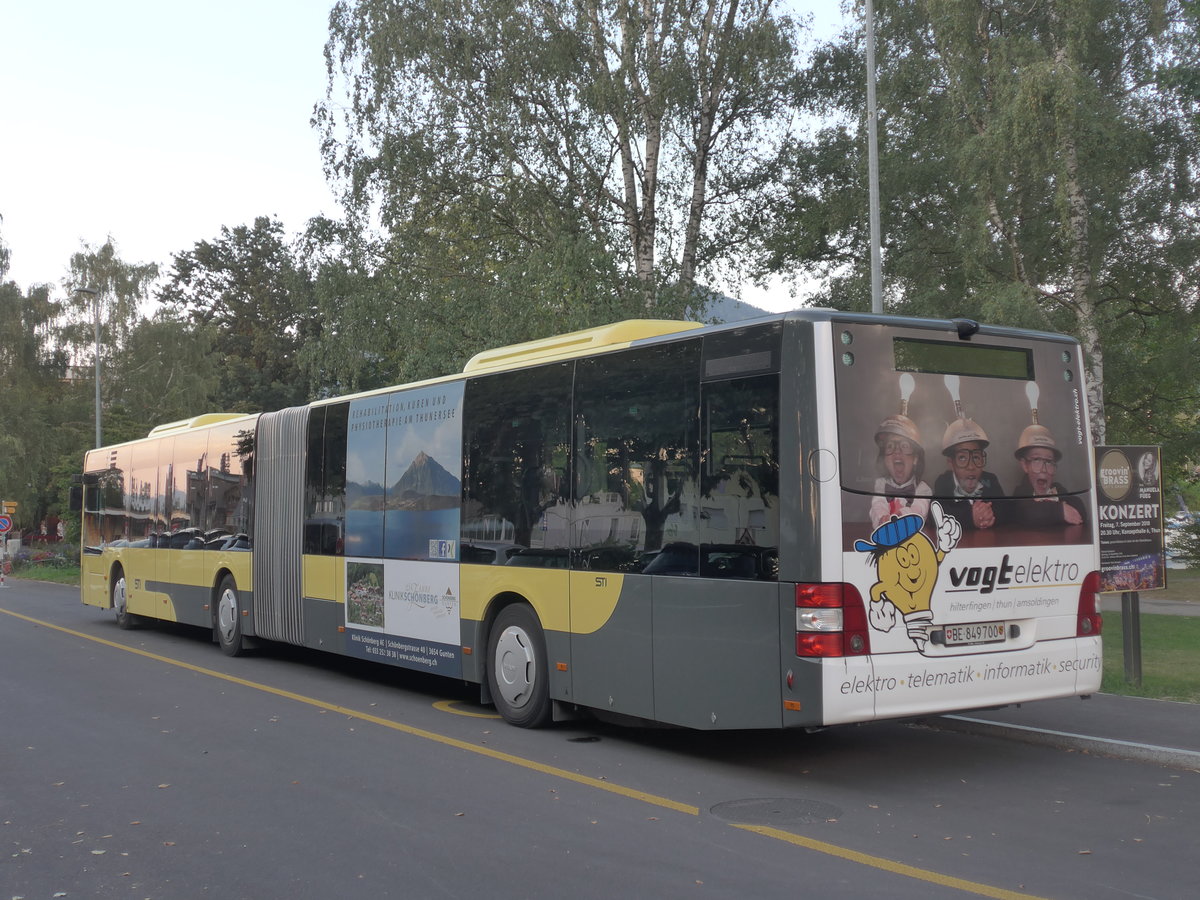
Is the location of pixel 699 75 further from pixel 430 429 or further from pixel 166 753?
pixel 166 753

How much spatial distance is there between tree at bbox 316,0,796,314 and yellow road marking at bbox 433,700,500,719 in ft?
44.2

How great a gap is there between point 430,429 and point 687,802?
17.3 ft

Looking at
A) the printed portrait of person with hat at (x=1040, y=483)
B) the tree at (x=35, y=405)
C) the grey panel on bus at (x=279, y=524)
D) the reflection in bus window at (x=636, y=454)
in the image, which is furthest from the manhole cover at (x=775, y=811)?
the tree at (x=35, y=405)

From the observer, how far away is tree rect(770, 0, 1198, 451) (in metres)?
20.8

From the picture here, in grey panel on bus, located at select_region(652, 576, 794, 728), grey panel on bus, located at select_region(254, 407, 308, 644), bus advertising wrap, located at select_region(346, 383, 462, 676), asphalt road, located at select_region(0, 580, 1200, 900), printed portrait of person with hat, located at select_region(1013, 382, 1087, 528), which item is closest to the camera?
asphalt road, located at select_region(0, 580, 1200, 900)

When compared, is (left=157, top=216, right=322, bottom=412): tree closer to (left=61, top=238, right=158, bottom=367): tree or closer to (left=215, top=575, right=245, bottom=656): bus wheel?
(left=61, top=238, right=158, bottom=367): tree

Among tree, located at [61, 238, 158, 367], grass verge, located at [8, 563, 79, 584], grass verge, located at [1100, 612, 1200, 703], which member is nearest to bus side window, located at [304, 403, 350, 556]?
grass verge, located at [1100, 612, 1200, 703]

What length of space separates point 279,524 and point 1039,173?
14535mm

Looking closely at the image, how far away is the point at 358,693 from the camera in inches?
472

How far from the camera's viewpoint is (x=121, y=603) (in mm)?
19312

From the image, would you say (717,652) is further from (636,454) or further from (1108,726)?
(1108,726)

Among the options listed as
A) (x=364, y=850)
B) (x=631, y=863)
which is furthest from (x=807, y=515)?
(x=364, y=850)

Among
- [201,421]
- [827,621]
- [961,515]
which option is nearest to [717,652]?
[827,621]

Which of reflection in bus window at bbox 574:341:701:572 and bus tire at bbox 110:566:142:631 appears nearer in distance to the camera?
reflection in bus window at bbox 574:341:701:572
